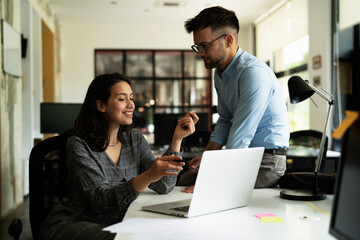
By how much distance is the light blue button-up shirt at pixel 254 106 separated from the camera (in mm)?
1869

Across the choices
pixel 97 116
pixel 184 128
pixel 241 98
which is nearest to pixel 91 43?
pixel 97 116

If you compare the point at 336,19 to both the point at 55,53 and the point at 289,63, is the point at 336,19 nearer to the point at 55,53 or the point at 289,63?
the point at 289,63

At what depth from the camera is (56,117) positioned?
4.61 m

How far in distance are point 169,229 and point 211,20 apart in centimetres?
125

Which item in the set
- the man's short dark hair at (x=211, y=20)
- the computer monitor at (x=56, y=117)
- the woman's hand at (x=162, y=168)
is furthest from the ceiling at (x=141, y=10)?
the woman's hand at (x=162, y=168)

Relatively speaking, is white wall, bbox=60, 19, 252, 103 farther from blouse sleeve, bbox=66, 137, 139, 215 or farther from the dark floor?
blouse sleeve, bbox=66, 137, 139, 215

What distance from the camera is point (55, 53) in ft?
28.1

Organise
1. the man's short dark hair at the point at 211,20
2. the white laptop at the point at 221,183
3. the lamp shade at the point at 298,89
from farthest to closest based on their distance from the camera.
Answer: the man's short dark hair at the point at 211,20 → the lamp shade at the point at 298,89 → the white laptop at the point at 221,183

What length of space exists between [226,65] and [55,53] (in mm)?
7032

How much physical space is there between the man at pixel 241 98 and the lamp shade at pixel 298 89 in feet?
0.79

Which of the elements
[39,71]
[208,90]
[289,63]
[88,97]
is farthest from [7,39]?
[208,90]

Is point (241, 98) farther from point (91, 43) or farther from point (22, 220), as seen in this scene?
point (91, 43)

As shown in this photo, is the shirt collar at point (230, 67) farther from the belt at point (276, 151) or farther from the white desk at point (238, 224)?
the white desk at point (238, 224)

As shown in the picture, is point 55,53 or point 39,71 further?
point 55,53
